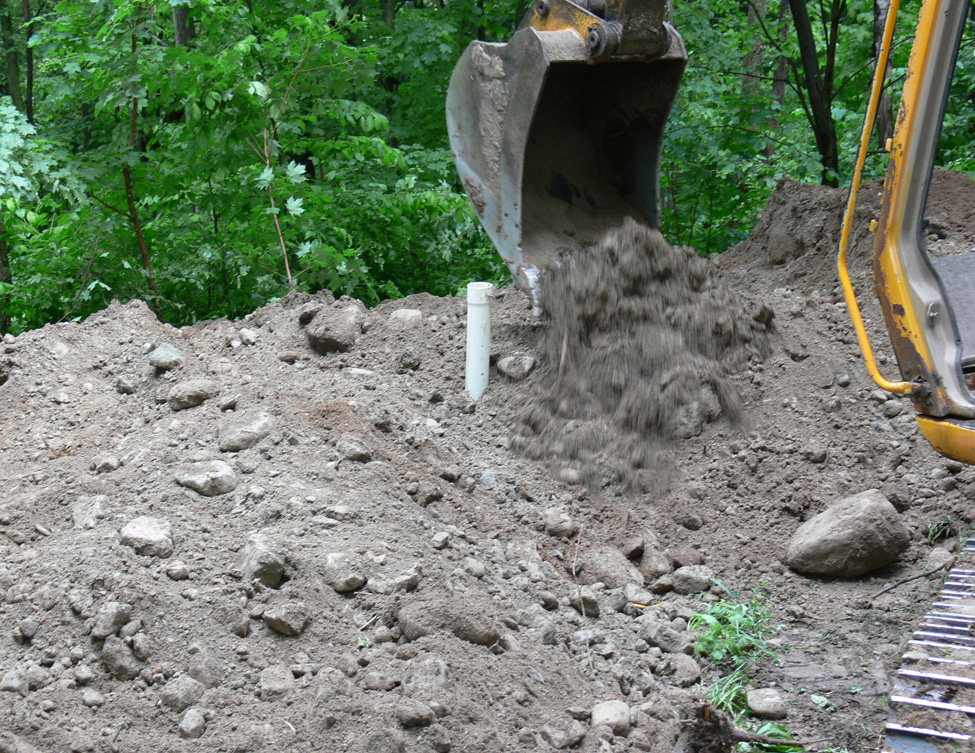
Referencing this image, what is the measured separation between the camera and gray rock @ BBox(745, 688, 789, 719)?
263cm

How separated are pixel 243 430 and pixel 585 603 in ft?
4.79

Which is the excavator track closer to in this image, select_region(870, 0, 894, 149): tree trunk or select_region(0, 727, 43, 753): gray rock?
select_region(0, 727, 43, 753): gray rock

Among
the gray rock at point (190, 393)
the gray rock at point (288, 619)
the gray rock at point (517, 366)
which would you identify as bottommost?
the gray rock at point (288, 619)

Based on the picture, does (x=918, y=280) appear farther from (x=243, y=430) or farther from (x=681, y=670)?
(x=243, y=430)

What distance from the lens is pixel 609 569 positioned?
327cm

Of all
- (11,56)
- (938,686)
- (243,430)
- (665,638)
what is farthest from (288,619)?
(11,56)

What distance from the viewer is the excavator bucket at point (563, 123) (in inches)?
146

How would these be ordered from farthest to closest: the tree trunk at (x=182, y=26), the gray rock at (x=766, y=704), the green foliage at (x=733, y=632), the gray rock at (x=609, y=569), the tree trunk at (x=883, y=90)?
the tree trunk at (x=182, y=26) → the tree trunk at (x=883, y=90) → the gray rock at (x=609, y=569) → the green foliage at (x=733, y=632) → the gray rock at (x=766, y=704)

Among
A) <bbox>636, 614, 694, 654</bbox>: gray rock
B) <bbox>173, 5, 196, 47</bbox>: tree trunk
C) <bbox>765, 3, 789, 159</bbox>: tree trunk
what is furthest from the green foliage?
<bbox>173, 5, 196, 47</bbox>: tree trunk

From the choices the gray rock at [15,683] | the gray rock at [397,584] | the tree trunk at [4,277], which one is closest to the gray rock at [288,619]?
the gray rock at [397,584]

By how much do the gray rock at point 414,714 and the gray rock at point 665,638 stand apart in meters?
0.94

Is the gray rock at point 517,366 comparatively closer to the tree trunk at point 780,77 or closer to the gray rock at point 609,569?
the gray rock at point 609,569

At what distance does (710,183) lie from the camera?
659cm

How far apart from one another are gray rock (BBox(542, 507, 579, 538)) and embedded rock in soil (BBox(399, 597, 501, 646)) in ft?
2.78
